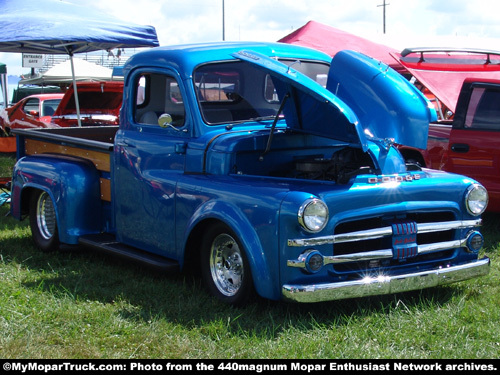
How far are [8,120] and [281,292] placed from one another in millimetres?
13974

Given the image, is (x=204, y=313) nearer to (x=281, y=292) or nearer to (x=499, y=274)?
(x=281, y=292)

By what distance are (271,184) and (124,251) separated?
5.20 ft

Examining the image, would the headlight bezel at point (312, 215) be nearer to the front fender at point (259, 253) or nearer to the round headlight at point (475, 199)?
the front fender at point (259, 253)

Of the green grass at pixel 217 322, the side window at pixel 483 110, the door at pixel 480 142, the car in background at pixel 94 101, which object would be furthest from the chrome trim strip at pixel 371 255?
the car in background at pixel 94 101

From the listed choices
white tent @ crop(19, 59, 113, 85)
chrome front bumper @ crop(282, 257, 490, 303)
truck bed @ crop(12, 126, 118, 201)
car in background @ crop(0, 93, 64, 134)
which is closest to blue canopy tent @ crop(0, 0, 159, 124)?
truck bed @ crop(12, 126, 118, 201)

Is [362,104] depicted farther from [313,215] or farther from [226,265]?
[226,265]

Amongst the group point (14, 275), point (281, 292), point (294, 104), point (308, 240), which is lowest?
point (14, 275)

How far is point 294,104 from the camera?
196 inches

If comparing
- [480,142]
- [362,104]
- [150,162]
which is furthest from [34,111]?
[362,104]

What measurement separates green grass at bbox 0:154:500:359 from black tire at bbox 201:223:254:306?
0.30 feet

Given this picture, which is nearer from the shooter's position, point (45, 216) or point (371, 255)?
point (371, 255)

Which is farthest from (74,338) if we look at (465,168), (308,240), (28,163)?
(465,168)

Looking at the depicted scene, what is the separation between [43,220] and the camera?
6672 millimetres

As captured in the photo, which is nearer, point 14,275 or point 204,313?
point 204,313
